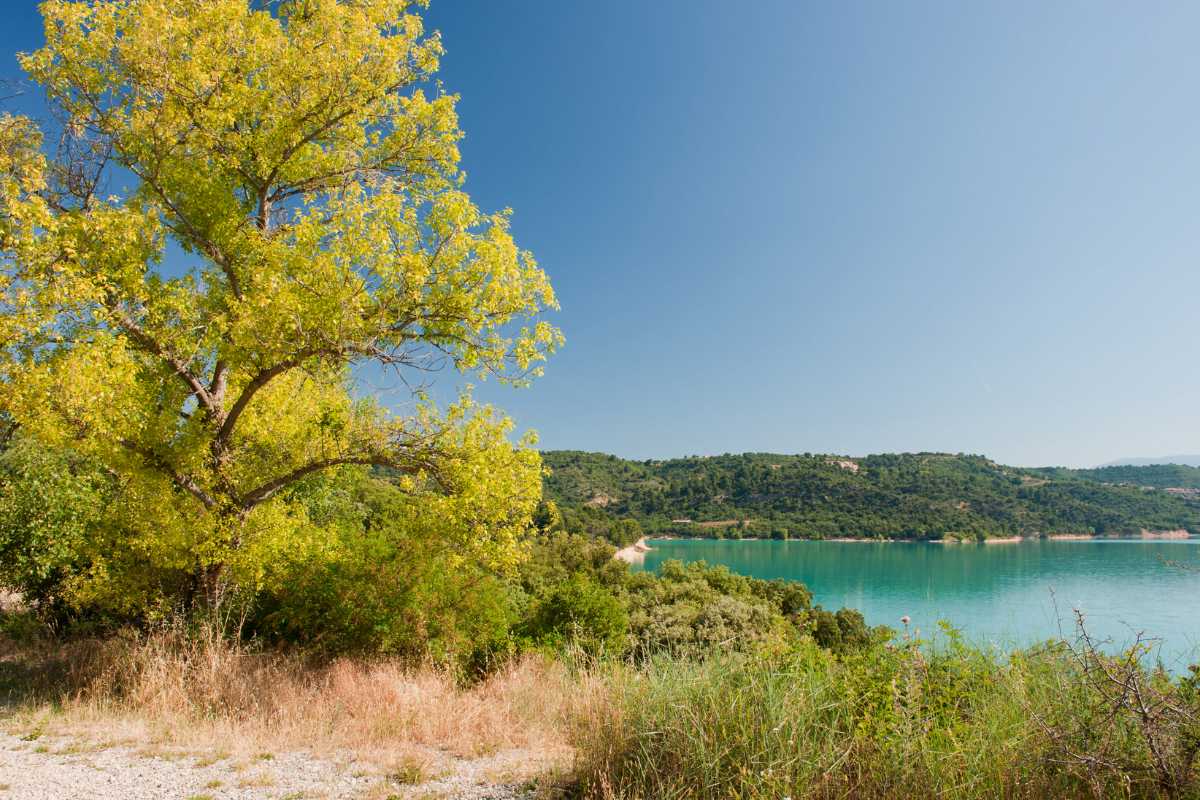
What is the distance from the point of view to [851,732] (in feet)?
10.6

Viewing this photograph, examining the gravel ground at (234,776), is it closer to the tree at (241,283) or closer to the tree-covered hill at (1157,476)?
the tree at (241,283)

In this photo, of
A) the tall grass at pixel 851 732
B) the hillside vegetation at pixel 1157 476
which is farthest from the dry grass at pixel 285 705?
the hillside vegetation at pixel 1157 476

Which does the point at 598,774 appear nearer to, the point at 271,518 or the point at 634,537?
the point at 271,518

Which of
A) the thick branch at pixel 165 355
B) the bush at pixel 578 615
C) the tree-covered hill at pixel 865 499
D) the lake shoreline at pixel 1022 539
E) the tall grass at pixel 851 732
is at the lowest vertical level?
the lake shoreline at pixel 1022 539

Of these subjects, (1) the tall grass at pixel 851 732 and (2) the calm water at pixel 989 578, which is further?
(2) the calm water at pixel 989 578

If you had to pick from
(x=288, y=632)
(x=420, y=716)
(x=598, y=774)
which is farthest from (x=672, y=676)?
(x=288, y=632)

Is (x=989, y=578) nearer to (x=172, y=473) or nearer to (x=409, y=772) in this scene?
(x=409, y=772)

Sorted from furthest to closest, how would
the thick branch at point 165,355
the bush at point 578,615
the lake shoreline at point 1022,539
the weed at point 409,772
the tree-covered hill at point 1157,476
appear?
the tree-covered hill at point 1157,476 → the lake shoreline at point 1022,539 → the bush at point 578,615 → the thick branch at point 165,355 → the weed at point 409,772

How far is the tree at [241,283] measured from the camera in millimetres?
6656

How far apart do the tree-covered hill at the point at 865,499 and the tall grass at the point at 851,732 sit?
238 feet

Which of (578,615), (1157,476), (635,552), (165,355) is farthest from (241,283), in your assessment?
(1157,476)

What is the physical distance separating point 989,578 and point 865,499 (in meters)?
59.3

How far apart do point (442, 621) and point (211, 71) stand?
8.53 metres

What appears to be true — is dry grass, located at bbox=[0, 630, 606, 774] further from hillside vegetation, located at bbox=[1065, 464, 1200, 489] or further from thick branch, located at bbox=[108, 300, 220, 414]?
hillside vegetation, located at bbox=[1065, 464, 1200, 489]
